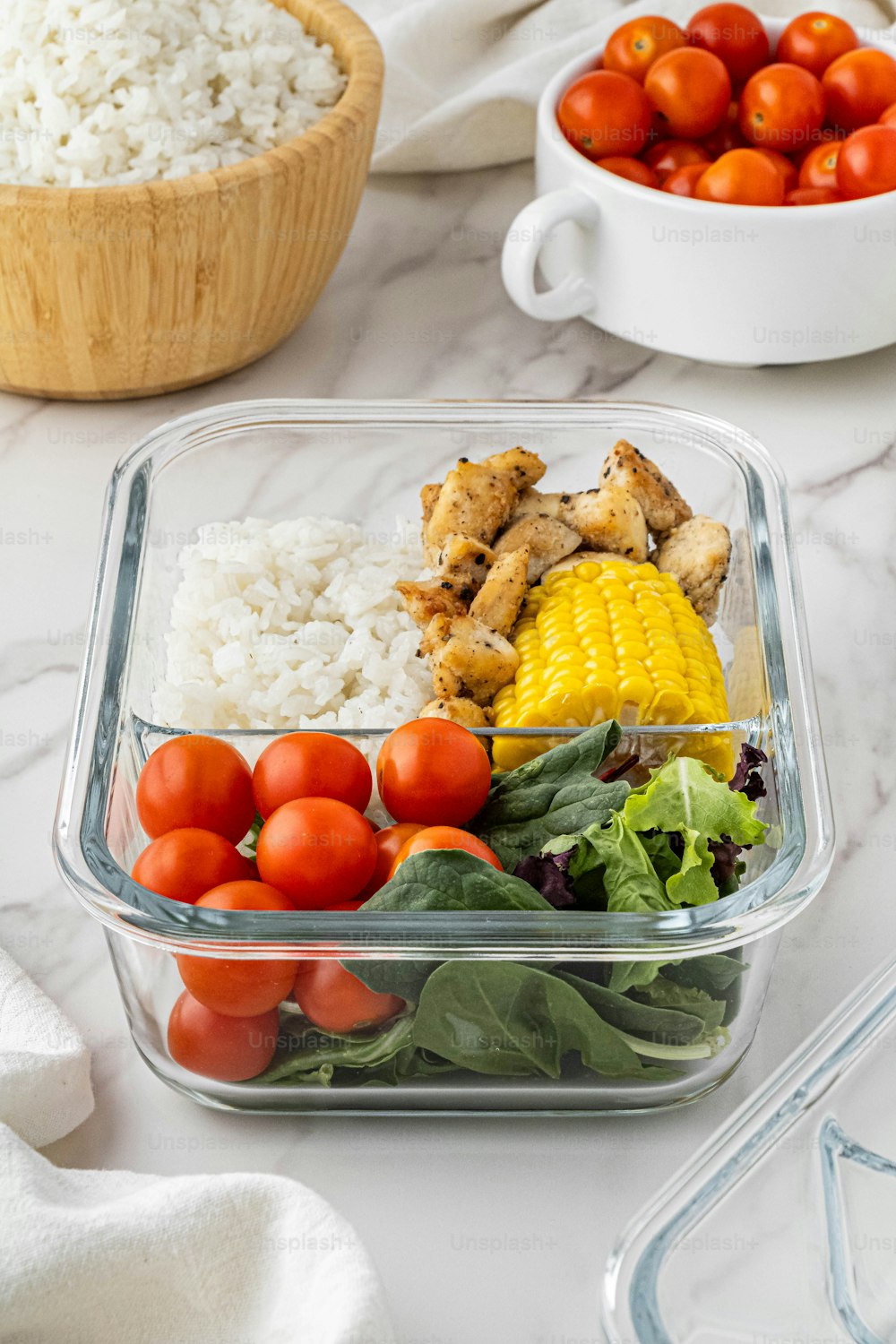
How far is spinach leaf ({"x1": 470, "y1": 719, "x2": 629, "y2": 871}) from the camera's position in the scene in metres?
0.94

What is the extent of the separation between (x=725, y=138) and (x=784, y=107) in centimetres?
9

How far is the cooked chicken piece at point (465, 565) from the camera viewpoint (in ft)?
3.95

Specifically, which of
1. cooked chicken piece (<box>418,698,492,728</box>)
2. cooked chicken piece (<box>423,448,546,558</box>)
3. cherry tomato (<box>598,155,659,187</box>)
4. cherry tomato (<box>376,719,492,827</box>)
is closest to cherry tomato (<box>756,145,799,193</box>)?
cherry tomato (<box>598,155,659,187</box>)

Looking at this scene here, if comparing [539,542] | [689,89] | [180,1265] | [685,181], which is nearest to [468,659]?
[539,542]

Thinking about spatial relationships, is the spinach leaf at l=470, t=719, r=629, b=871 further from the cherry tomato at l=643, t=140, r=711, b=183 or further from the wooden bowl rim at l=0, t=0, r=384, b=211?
the cherry tomato at l=643, t=140, r=711, b=183

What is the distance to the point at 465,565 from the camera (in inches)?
47.7

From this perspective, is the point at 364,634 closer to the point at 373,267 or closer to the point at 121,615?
the point at 121,615

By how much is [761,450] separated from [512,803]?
447mm

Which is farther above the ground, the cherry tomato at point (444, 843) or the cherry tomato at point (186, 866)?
the cherry tomato at point (444, 843)

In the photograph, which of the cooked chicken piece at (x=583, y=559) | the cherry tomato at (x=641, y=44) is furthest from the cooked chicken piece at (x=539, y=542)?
the cherry tomato at (x=641, y=44)

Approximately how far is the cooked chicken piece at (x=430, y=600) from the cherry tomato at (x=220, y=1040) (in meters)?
0.40

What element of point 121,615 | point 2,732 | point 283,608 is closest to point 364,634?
point 283,608

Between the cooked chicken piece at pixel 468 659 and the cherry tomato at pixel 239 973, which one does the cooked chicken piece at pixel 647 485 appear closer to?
the cooked chicken piece at pixel 468 659

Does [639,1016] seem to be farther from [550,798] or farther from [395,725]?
[395,725]
